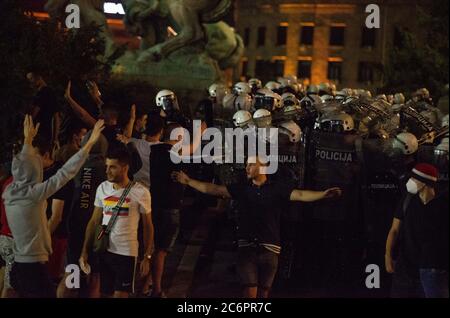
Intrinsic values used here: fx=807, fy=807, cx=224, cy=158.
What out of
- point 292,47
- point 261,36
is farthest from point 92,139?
point 261,36

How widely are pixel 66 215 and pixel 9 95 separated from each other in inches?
111

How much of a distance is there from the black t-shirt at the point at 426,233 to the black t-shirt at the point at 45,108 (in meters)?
4.66

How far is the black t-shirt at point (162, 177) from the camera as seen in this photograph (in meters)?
8.25

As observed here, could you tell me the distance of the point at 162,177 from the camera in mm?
8273

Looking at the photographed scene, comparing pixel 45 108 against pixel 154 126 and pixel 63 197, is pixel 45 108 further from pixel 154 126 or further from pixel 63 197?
pixel 63 197

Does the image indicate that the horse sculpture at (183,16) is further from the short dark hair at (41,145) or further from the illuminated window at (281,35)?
the illuminated window at (281,35)

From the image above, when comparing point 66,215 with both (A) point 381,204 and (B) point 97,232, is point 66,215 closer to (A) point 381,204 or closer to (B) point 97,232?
(B) point 97,232

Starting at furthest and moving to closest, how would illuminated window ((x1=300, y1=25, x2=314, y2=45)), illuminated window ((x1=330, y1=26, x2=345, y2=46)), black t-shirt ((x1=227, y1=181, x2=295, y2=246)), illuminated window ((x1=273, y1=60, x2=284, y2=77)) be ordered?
illuminated window ((x1=273, y1=60, x2=284, y2=77))
illuminated window ((x1=300, y1=25, x2=314, y2=45))
illuminated window ((x1=330, y1=26, x2=345, y2=46))
black t-shirt ((x1=227, y1=181, x2=295, y2=246))

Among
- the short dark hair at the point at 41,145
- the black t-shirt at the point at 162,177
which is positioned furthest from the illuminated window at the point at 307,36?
the short dark hair at the point at 41,145

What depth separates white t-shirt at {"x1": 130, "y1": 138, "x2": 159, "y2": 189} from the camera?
8.45 meters

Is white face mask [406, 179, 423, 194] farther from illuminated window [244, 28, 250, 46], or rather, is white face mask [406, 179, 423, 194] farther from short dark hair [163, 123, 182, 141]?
illuminated window [244, 28, 250, 46]

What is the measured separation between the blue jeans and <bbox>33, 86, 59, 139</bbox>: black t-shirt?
4.94 metres

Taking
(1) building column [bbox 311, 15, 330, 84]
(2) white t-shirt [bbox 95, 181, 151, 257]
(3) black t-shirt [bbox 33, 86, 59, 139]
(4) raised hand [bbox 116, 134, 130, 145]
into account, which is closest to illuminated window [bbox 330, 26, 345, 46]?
(1) building column [bbox 311, 15, 330, 84]
